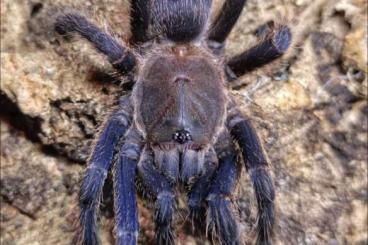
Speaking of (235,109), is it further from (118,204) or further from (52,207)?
(52,207)

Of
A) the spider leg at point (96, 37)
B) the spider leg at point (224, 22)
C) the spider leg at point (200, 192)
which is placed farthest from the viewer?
the spider leg at point (224, 22)

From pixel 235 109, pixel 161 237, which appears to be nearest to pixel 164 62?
pixel 235 109

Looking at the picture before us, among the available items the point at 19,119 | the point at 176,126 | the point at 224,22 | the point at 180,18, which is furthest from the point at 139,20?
the point at 19,119

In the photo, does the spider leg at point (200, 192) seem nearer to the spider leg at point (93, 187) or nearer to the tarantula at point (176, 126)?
the tarantula at point (176, 126)

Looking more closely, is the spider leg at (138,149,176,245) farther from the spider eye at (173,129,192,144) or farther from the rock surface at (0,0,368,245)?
the rock surface at (0,0,368,245)

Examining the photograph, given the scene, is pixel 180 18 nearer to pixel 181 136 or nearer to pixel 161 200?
pixel 181 136

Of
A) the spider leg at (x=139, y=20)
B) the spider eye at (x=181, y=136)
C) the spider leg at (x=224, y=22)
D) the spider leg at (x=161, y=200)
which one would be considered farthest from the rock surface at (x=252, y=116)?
the spider eye at (x=181, y=136)

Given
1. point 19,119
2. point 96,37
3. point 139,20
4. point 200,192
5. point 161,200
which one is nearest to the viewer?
point 161,200
